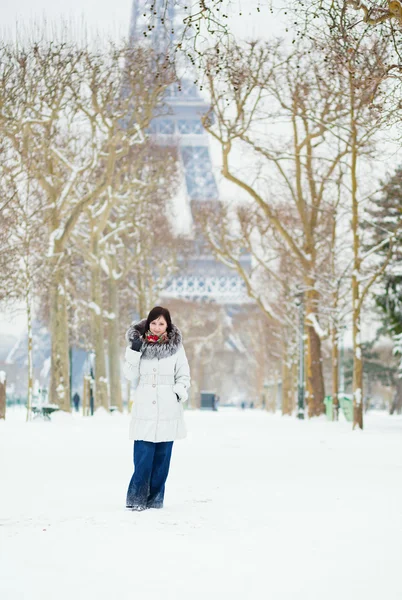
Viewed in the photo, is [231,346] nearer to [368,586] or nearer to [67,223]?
[67,223]

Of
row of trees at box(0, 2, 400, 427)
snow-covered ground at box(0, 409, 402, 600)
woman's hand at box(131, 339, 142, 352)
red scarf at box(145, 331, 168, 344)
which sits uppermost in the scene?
row of trees at box(0, 2, 400, 427)

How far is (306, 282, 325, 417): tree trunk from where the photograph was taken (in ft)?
95.2

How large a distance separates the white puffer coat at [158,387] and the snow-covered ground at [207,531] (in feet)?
2.07

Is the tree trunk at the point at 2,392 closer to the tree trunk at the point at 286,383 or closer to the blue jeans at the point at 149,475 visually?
the blue jeans at the point at 149,475

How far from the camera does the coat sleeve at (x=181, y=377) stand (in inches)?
313

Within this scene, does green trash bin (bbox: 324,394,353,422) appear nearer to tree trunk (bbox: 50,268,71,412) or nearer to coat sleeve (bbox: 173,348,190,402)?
tree trunk (bbox: 50,268,71,412)

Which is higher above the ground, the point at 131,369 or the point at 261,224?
the point at 261,224

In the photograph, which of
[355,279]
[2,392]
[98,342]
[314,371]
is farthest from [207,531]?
[98,342]

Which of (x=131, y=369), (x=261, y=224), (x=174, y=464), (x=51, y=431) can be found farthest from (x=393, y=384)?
(x=131, y=369)

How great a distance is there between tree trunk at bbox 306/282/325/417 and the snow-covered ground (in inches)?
618

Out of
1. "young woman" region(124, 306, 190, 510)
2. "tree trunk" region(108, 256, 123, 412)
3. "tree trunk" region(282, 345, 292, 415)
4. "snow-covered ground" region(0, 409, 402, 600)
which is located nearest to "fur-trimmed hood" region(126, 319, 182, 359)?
"young woman" region(124, 306, 190, 510)

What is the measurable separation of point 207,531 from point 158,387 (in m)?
1.75

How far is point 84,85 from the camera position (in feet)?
85.5

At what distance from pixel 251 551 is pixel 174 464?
6597 millimetres
